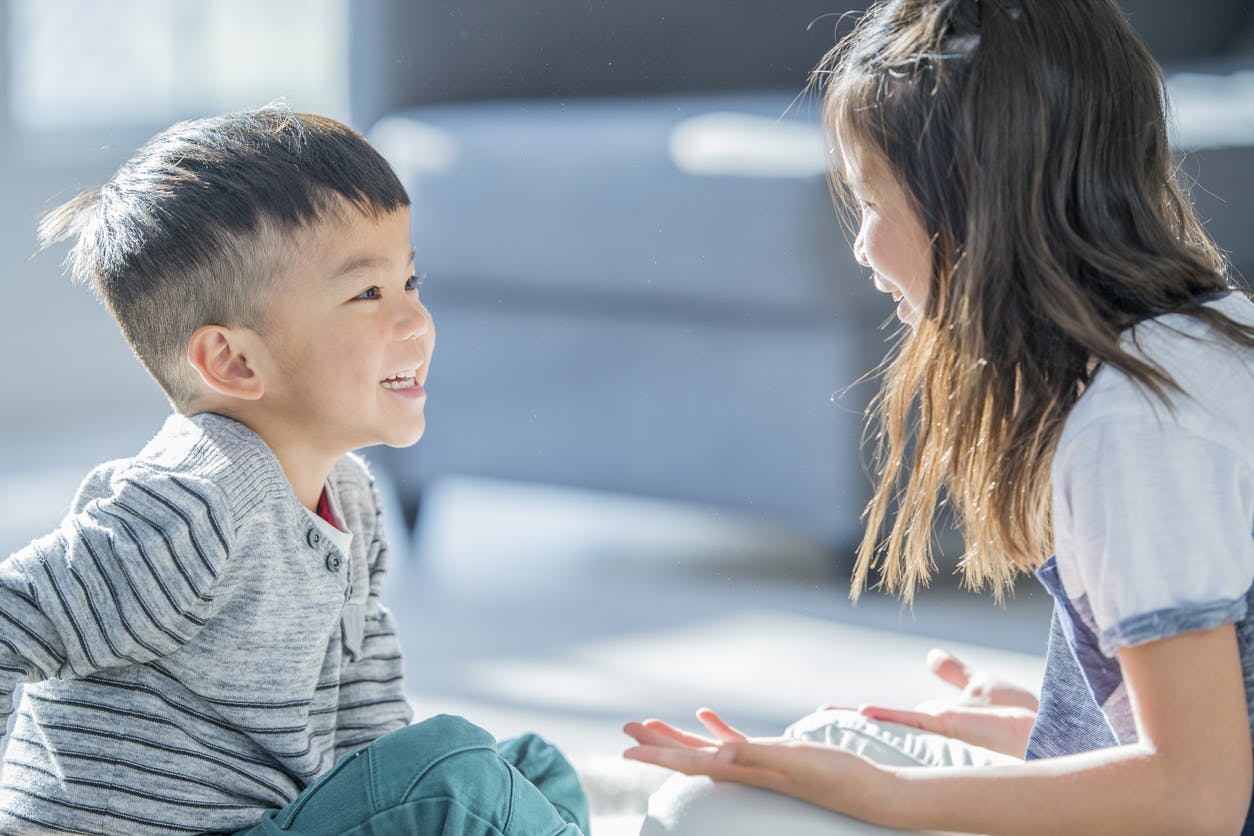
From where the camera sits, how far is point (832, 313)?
1.49 metres

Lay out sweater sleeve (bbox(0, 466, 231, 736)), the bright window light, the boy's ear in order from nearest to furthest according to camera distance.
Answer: sweater sleeve (bbox(0, 466, 231, 736)) → the boy's ear → the bright window light

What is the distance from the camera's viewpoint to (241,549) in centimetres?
75

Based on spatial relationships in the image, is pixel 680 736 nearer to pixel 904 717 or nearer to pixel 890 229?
pixel 904 717

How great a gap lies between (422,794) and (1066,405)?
36 centimetres

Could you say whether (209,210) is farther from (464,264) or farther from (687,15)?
(464,264)

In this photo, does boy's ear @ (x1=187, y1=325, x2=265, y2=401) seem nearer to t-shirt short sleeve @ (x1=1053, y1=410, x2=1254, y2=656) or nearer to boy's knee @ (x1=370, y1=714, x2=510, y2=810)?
boy's knee @ (x1=370, y1=714, x2=510, y2=810)

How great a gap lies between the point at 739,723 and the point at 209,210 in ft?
2.18

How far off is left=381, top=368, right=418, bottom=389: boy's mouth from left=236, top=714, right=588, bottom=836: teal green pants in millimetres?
208

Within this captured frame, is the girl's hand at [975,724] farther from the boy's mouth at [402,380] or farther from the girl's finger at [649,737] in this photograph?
the boy's mouth at [402,380]

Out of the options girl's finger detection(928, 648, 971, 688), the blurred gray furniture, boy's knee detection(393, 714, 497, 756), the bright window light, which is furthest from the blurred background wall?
the bright window light

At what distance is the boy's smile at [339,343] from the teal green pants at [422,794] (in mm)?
183

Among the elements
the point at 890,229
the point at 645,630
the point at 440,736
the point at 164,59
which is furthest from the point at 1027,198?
the point at 164,59

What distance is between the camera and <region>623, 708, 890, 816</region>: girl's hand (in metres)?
0.66

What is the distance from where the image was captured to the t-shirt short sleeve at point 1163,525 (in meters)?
0.58
